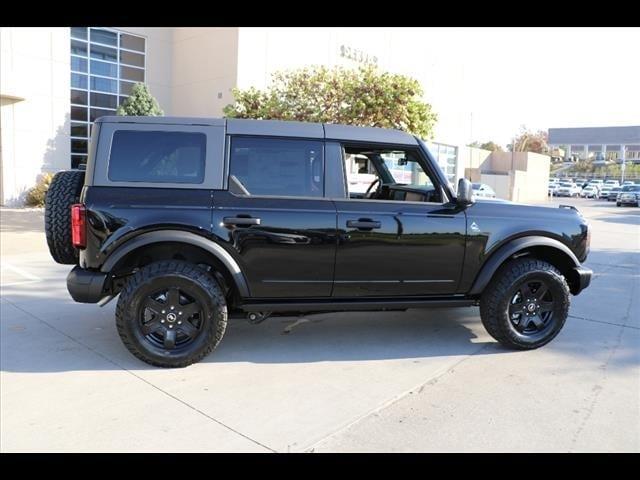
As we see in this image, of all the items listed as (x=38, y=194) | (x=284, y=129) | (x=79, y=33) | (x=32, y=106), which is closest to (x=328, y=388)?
(x=284, y=129)

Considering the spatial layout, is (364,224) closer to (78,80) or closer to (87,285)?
(87,285)

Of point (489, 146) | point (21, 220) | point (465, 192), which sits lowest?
point (21, 220)

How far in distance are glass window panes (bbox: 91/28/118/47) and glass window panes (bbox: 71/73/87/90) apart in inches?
53.4

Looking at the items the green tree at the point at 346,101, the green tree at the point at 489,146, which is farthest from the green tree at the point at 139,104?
the green tree at the point at 489,146

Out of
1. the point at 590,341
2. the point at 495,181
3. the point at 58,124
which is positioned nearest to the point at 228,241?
the point at 590,341

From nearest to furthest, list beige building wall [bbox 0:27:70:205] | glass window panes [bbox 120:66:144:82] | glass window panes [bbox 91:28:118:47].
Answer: beige building wall [bbox 0:27:70:205] → glass window panes [bbox 91:28:118:47] → glass window panes [bbox 120:66:144:82]

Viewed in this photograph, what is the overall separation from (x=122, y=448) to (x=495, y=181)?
153ft

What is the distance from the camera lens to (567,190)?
54.8m

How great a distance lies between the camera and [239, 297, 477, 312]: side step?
4.26 m

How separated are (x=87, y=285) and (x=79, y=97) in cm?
1653

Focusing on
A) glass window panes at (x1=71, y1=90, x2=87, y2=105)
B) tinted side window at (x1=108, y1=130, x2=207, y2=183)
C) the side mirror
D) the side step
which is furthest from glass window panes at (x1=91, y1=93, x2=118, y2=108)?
the side mirror

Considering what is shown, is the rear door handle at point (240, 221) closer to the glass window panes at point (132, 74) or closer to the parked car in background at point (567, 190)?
the glass window panes at point (132, 74)

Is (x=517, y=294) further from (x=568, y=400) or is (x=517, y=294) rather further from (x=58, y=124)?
(x=58, y=124)

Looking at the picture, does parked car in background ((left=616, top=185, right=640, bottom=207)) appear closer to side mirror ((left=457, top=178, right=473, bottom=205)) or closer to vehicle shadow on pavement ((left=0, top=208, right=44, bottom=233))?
vehicle shadow on pavement ((left=0, top=208, right=44, bottom=233))
